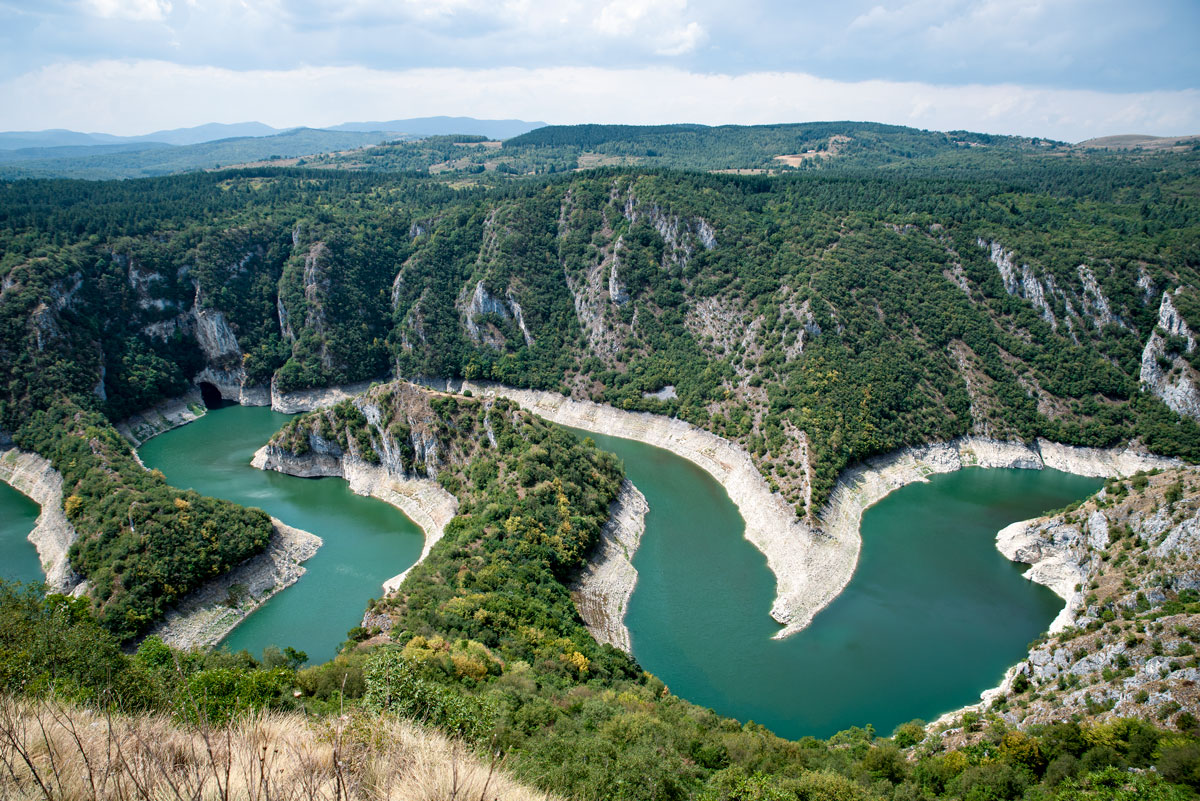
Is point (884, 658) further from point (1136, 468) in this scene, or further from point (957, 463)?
point (1136, 468)

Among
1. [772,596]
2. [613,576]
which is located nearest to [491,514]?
[613,576]

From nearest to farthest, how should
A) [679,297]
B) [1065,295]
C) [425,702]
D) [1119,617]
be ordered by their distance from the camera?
1. [425,702]
2. [1119,617]
3. [1065,295]
4. [679,297]

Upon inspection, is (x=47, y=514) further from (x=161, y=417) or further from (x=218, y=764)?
(x=218, y=764)

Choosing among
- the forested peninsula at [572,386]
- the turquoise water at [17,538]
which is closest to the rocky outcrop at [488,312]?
the forested peninsula at [572,386]

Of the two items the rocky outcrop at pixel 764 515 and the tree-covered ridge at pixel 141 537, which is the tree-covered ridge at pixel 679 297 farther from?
the tree-covered ridge at pixel 141 537

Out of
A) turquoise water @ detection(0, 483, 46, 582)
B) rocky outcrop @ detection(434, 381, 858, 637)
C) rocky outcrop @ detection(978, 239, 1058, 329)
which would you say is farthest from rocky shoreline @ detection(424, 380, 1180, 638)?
turquoise water @ detection(0, 483, 46, 582)

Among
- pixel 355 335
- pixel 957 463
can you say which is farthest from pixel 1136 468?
pixel 355 335
